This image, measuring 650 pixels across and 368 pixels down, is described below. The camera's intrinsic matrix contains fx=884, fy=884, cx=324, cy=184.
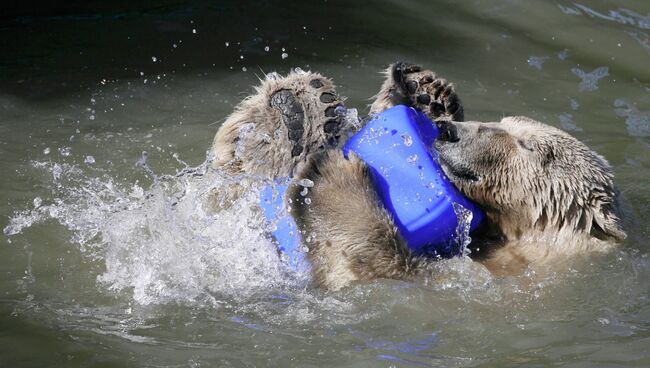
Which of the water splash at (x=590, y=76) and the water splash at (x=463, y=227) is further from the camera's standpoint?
the water splash at (x=590, y=76)

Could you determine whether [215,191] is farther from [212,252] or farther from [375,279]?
[375,279]

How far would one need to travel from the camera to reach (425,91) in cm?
500

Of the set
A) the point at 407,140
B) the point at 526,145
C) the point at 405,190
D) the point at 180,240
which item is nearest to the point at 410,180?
the point at 405,190

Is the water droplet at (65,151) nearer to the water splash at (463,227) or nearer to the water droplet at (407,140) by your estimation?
the water droplet at (407,140)

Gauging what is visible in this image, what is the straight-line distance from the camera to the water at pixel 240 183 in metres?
3.88

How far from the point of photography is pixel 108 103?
260 inches

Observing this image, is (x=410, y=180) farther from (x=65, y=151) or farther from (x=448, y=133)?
(x=65, y=151)

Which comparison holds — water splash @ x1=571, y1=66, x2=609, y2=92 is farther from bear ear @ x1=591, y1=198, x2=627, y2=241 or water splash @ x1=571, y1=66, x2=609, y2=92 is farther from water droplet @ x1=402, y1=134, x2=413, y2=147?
water droplet @ x1=402, y1=134, x2=413, y2=147

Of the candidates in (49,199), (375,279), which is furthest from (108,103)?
(375,279)

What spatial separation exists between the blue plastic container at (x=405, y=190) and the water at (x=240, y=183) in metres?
0.13

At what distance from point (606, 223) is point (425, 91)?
122cm

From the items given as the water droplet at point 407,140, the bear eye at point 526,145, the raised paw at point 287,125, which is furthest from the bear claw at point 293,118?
the bear eye at point 526,145

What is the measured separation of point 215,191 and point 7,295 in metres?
1.20

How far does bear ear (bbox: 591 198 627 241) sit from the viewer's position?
15.2 feet
